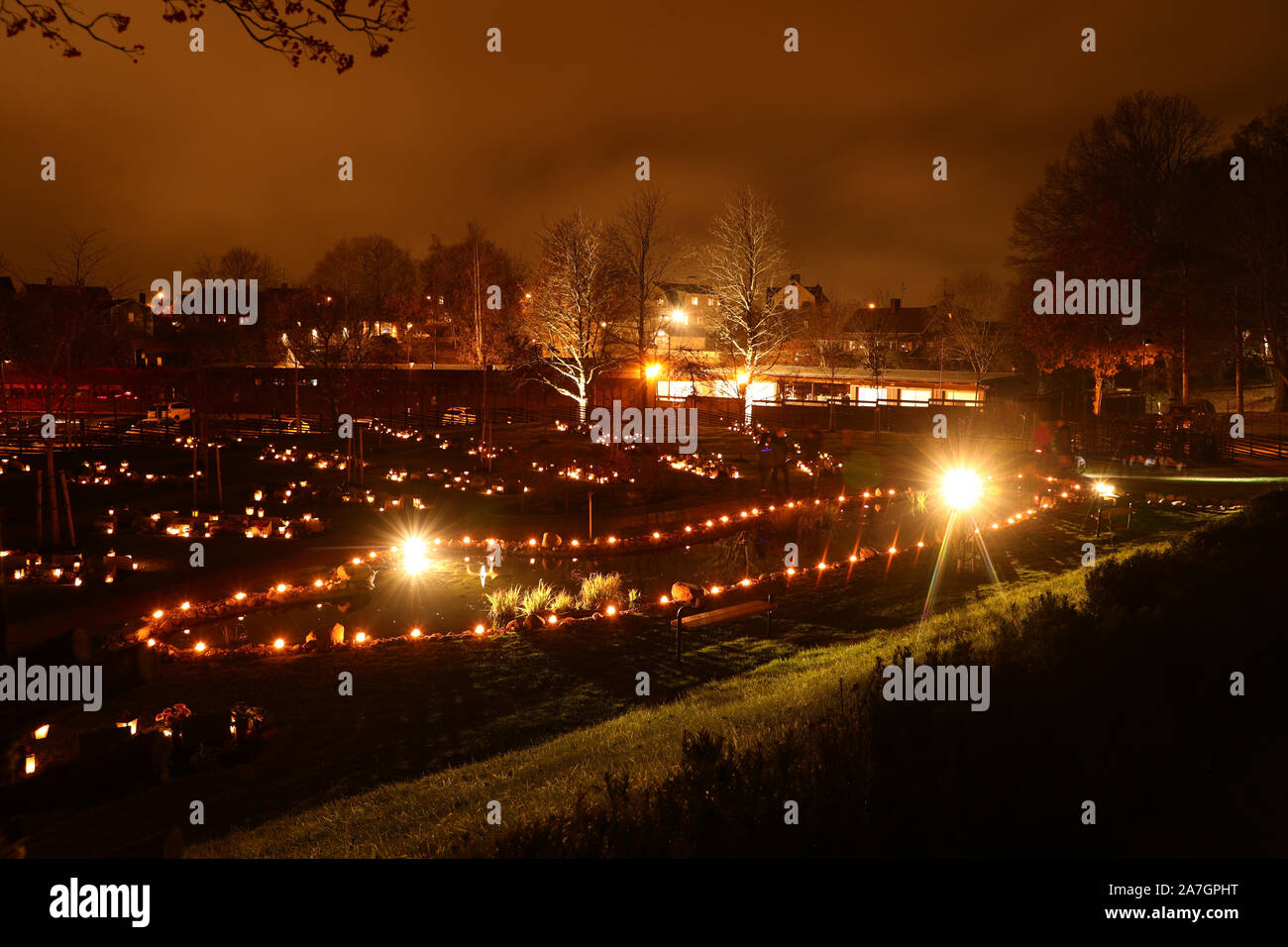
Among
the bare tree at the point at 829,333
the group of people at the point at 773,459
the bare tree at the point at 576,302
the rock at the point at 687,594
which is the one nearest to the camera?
the rock at the point at 687,594

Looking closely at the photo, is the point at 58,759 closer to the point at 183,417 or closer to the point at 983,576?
the point at 983,576

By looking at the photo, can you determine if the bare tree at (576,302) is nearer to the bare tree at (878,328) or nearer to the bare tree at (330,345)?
the bare tree at (330,345)

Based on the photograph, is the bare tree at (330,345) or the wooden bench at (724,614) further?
the bare tree at (330,345)

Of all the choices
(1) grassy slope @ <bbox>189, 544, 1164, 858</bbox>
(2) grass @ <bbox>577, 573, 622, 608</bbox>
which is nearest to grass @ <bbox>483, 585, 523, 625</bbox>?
(2) grass @ <bbox>577, 573, 622, 608</bbox>

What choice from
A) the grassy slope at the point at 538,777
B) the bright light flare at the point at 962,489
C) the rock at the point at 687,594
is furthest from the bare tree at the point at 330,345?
the grassy slope at the point at 538,777

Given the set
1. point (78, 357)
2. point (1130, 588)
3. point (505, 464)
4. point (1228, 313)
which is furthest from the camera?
point (1228, 313)

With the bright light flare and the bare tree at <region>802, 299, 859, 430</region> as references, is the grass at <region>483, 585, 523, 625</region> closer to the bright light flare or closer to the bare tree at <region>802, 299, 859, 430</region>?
the bright light flare
